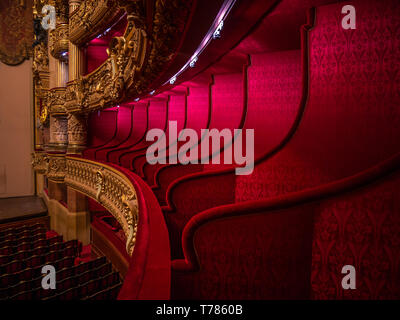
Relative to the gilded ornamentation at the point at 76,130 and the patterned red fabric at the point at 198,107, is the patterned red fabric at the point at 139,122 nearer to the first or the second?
the gilded ornamentation at the point at 76,130

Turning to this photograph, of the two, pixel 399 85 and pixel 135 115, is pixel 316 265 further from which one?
pixel 135 115

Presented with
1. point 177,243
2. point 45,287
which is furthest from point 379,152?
point 45,287

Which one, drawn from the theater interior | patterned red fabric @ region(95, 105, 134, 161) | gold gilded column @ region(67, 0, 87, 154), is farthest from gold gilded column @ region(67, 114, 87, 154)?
the theater interior

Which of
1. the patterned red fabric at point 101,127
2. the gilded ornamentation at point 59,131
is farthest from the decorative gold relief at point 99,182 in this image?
the gilded ornamentation at point 59,131

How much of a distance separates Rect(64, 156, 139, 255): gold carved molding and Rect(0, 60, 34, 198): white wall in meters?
3.77

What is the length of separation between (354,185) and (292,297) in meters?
0.37

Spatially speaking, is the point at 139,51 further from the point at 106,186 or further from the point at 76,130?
the point at 76,130

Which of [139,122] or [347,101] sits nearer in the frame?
[347,101]

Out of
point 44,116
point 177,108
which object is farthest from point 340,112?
point 44,116

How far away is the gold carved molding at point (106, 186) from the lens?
6.82ft

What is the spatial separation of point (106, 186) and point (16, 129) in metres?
5.74

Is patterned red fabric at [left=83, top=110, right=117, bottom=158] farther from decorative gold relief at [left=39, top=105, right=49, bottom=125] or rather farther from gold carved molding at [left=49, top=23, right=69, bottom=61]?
decorative gold relief at [left=39, top=105, right=49, bottom=125]

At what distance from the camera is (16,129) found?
6.98 metres

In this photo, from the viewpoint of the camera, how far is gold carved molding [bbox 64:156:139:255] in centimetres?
208
